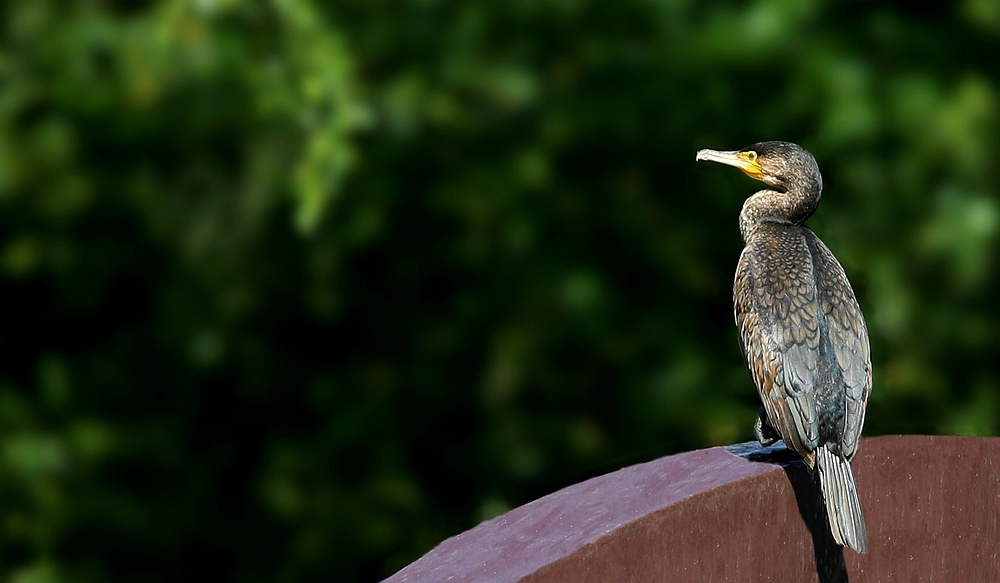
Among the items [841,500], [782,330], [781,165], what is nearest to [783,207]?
[781,165]

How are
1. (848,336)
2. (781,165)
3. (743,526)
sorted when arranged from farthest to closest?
(781,165) → (848,336) → (743,526)

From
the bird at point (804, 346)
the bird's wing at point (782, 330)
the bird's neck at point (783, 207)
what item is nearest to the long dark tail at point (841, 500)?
Answer: the bird at point (804, 346)

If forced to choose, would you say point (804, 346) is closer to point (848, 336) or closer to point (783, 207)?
point (848, 336)

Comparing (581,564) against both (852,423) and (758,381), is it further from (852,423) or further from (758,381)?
(758,381)

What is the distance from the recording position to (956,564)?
3.62 feet

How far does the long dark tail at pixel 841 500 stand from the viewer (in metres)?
1.05

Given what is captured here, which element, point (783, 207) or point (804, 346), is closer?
point (804, 346)

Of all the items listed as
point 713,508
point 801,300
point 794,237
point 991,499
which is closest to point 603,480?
point 713,508

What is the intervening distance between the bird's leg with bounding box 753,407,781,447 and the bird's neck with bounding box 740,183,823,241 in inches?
12.6

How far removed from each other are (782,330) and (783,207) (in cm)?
34

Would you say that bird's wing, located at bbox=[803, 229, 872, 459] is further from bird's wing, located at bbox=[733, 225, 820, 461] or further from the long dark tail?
the long dark tail

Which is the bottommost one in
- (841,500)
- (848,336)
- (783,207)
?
(841,500)

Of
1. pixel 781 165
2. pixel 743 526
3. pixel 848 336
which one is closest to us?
pixel 743 526

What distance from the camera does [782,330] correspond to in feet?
4.81
